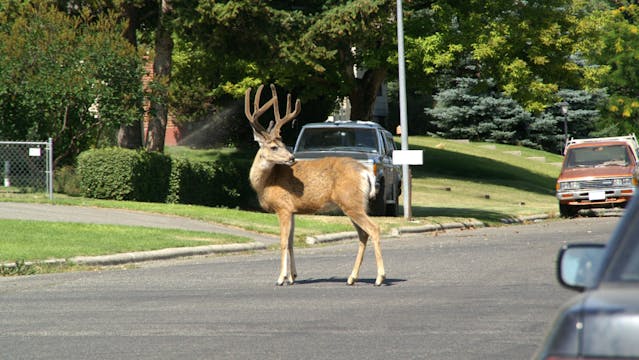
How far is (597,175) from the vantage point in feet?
102

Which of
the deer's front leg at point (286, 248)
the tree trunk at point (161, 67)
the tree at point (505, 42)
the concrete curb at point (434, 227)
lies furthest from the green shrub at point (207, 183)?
the deer's front leg at point (286, 248)

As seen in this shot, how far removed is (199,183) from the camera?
3127cm

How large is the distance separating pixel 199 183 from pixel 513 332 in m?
22.1

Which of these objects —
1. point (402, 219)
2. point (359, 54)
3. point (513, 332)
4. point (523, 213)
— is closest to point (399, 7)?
point (402, 219)

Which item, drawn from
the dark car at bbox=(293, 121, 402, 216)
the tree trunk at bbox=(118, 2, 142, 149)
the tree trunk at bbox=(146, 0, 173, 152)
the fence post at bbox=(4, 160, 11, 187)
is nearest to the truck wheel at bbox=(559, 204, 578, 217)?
the dark car at bbox=(293, 121, 402, 216)

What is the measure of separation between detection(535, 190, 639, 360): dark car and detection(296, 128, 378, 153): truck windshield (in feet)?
78.4

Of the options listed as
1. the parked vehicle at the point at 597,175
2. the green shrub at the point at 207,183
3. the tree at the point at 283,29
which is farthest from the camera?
the tree at the point at 283,29

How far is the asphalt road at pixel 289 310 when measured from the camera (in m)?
9.20

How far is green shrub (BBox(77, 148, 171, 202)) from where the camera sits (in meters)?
27.8

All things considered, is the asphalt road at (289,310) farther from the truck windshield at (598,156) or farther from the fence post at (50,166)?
the truck windshield at (598,156)

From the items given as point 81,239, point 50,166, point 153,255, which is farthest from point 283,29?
point 153,255

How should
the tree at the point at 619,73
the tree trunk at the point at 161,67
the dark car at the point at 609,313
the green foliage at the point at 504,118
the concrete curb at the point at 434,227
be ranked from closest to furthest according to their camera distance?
the dark car at the point at 609,313 → the concrete curb at the point at 434,227 → the tree trunk at the point at 161,67 → the green foliage at the point at 504,118 → the tree at the point at 619,73

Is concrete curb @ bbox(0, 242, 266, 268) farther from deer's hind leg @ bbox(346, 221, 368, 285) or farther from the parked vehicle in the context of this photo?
the parked vehicle

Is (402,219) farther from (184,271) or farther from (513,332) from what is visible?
(513,332)
